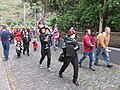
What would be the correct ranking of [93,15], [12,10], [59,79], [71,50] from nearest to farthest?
[71,50], [59,79], [93,15], [12,10]

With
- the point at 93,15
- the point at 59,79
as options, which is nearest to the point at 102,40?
the point at 59,79

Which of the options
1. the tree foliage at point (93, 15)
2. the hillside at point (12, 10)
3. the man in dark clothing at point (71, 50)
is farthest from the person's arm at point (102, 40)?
the hillside at point (12, 10)

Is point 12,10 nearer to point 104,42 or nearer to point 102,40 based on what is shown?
point 104,42

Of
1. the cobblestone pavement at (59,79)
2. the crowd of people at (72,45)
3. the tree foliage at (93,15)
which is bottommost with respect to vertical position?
the cobblestone pavement at (59,79)

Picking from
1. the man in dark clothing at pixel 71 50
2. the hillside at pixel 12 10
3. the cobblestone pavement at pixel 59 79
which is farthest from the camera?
the hillside at pixel 12 10

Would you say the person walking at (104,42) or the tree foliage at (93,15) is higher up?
the tree foliage at (93,15)

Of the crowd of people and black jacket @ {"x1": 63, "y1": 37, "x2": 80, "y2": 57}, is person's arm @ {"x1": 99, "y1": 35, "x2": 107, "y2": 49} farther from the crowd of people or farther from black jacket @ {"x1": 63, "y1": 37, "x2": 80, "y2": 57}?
black jacket @ {"x1": 63, "y1": 37, "x2": 80, "y2": 57}

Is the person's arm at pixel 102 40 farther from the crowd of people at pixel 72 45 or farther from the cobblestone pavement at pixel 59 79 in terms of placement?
the cobblestone pavement at pixel 59 79

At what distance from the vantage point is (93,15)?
52.0ft

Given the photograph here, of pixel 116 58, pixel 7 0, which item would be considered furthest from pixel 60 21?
pixel 7 0

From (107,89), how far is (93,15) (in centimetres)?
951

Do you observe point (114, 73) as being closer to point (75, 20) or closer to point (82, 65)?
point (82, 65)

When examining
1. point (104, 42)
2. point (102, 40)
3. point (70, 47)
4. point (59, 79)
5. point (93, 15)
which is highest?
point (93, 15)

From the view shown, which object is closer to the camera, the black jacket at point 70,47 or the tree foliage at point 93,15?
the black jacket at point 70,47
